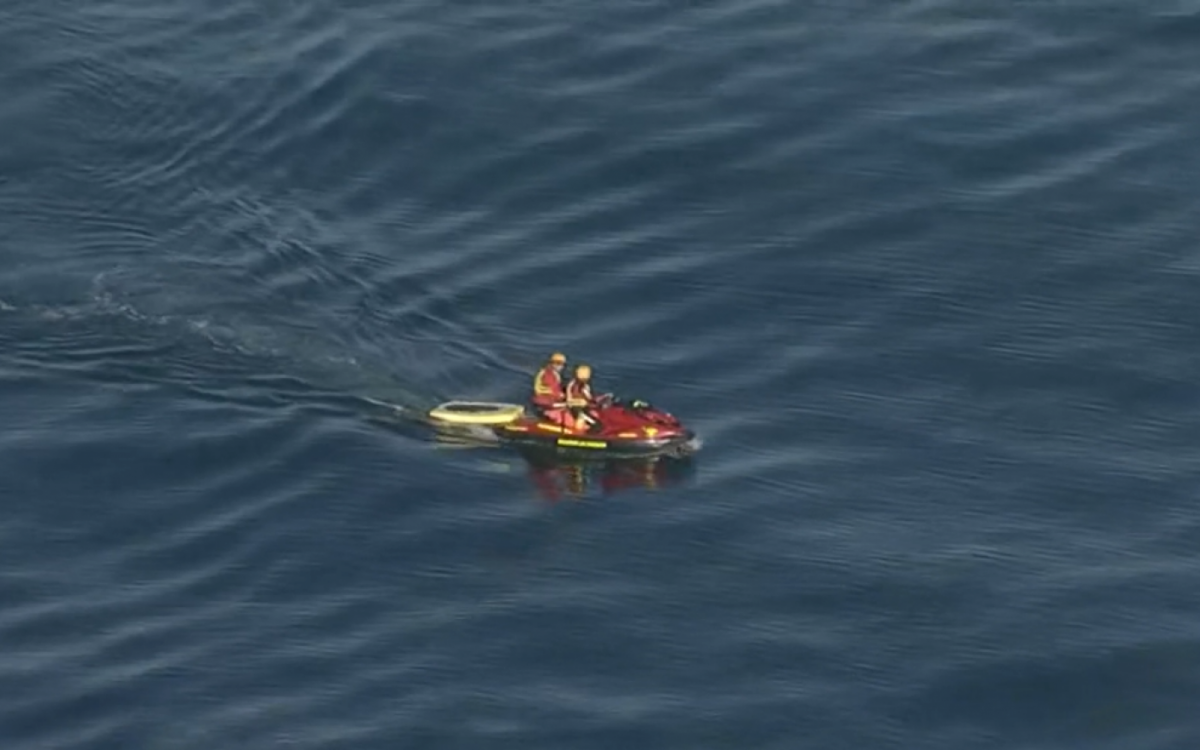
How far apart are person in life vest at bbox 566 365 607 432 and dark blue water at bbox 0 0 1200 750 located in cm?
198

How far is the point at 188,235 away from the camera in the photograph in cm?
9638

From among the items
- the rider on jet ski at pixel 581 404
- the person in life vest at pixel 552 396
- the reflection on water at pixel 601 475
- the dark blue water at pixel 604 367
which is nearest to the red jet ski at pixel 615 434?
the rider on jet ski at pixel 581 404

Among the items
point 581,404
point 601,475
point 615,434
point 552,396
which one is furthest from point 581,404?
point 601,475

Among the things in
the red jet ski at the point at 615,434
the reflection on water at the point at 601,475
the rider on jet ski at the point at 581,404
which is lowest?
the reflection on water at the point at 601,475

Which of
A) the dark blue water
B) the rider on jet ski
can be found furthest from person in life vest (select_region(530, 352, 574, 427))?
the dark blue water

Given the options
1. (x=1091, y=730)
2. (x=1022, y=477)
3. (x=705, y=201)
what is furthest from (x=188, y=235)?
(x=1091, y=730)

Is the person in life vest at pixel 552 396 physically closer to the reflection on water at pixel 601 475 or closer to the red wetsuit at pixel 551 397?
the red wetsuit at pixel 551 397

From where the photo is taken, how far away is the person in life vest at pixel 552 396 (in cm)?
8462

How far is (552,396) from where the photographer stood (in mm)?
84938

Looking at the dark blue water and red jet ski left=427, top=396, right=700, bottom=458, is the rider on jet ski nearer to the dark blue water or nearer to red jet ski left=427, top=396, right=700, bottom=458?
red jet ski left=427, top=396, right=700, bottom=458

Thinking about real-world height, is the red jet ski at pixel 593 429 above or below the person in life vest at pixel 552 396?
below

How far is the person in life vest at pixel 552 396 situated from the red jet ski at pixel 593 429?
28 centimetres

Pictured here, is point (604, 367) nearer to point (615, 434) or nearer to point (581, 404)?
point (581, 404)

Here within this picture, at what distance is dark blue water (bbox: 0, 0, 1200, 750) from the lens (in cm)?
7519
